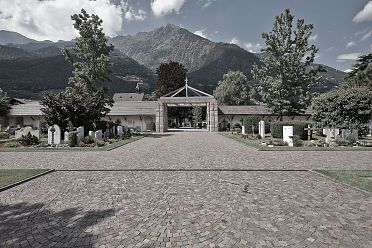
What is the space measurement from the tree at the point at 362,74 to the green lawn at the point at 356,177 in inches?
1513

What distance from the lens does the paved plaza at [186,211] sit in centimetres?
450

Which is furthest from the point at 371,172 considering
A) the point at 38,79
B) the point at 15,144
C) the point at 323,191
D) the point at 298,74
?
the point at 38,79

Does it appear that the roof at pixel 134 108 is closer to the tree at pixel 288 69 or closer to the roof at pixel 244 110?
the roof at pixel 244 110

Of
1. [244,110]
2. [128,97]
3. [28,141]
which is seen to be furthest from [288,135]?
[128,97]

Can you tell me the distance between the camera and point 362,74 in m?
45.5

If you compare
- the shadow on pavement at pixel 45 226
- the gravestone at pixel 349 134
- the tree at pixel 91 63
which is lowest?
the shadow on pavement at pixel 45 226

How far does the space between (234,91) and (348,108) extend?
146ft

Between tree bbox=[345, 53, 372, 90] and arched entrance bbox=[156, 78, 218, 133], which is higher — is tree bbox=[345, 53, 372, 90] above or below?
above

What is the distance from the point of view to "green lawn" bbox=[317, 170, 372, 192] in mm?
7809

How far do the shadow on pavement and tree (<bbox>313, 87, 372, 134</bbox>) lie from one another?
2704 cm

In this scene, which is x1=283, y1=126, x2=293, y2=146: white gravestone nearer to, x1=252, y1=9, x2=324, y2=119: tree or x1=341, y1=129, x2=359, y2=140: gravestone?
x1=341, y1=129, x2=359, y2=140: gravestone

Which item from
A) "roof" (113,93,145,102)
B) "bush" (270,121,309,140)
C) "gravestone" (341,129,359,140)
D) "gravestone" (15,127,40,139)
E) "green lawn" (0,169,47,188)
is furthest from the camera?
"roof" (113,93,145,102)

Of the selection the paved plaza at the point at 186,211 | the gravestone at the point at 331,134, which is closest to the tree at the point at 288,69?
the gravestone at the point at 331,134

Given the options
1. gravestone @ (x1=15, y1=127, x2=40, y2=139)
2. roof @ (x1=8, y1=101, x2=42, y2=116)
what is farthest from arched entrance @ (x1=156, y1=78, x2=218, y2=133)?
roof @ (x1=8, y1=101, x2=42, y2=116)
